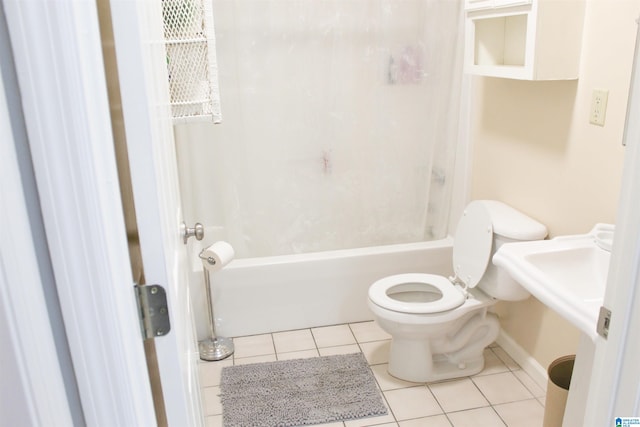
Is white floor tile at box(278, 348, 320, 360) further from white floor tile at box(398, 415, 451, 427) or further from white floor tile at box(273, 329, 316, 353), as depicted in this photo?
white floor tile at box(398, 415, 451, 427)

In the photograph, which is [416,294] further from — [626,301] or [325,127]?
[626,301]

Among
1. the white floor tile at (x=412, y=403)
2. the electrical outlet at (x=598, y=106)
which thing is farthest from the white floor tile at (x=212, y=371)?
the electrical outlet at (x=598, y=106)

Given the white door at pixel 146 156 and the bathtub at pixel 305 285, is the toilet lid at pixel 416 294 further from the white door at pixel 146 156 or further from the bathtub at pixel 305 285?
the white door at pixel 146 156

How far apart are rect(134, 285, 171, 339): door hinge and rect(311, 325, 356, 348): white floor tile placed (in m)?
1.93

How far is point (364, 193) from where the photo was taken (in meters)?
2.84

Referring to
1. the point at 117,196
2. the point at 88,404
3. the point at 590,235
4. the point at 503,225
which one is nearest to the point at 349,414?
the point at 503,225

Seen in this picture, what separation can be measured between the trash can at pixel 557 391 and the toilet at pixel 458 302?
1.30 feet

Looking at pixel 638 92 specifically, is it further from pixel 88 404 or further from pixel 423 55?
pixel 423 55

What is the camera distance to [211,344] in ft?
8.71

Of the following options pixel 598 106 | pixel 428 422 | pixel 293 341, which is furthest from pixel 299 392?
pixel 598 106

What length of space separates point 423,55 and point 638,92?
1890 millimetres

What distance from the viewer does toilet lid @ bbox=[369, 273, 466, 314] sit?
2219 millimetres

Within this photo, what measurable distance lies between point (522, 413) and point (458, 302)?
0.50m

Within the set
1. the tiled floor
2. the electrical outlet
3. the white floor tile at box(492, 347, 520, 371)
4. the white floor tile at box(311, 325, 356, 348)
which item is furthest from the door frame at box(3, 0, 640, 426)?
the white floor tile at box(492, 347, 520, 371)
